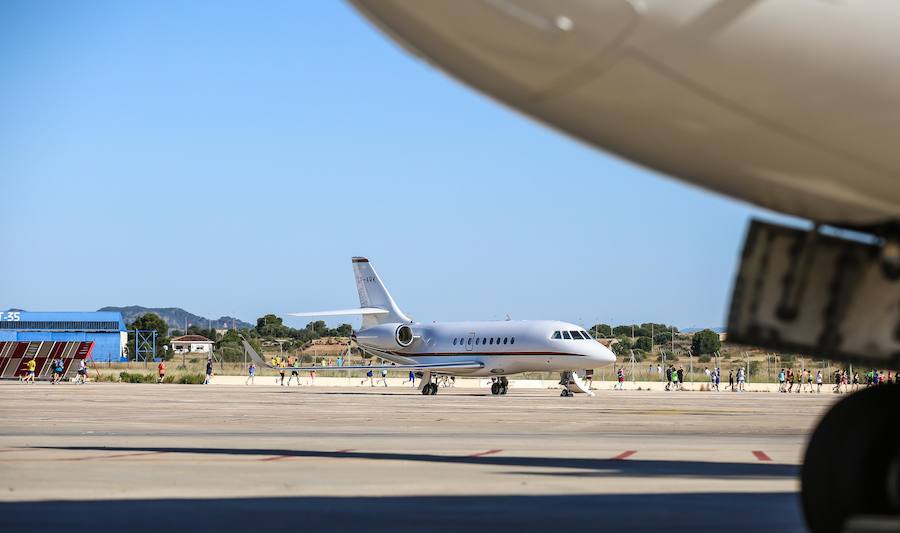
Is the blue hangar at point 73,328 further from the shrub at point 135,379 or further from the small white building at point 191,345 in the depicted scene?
the small white building at point 191,345

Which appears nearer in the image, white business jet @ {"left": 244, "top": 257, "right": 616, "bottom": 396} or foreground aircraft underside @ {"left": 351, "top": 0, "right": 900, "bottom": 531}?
foreground aircraft underside @ {"left": 351, "top": 0, "right": 900, "bottom": 531}

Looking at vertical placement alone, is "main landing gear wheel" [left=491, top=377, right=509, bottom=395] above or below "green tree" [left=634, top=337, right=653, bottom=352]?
below

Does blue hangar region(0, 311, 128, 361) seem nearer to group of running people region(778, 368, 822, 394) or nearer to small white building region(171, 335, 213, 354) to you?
small white building region(171, 335, 213, 354)

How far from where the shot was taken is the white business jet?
42438 millimetres

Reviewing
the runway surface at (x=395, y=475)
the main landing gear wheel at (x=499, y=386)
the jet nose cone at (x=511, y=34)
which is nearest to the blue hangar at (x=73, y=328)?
the main landing gear wheel at (x=499, y=386)

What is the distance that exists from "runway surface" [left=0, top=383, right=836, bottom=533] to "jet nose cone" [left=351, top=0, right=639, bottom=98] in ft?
11.5

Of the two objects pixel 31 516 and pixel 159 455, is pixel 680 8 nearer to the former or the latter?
pixel 31 516

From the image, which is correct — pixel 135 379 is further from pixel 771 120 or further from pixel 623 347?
pixel 623 347

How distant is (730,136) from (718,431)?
16.1 m

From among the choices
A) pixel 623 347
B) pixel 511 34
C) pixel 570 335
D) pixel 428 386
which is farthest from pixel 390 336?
pixel 623 347

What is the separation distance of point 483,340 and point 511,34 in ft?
135

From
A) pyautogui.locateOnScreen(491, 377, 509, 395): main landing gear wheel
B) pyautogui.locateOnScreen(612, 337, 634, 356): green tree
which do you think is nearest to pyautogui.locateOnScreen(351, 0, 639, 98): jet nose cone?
pyautogui.locateOnScreen(491, 377, 509, 395): main landing gear wheel

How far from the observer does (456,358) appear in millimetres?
46406

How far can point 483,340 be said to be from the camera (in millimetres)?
45656
